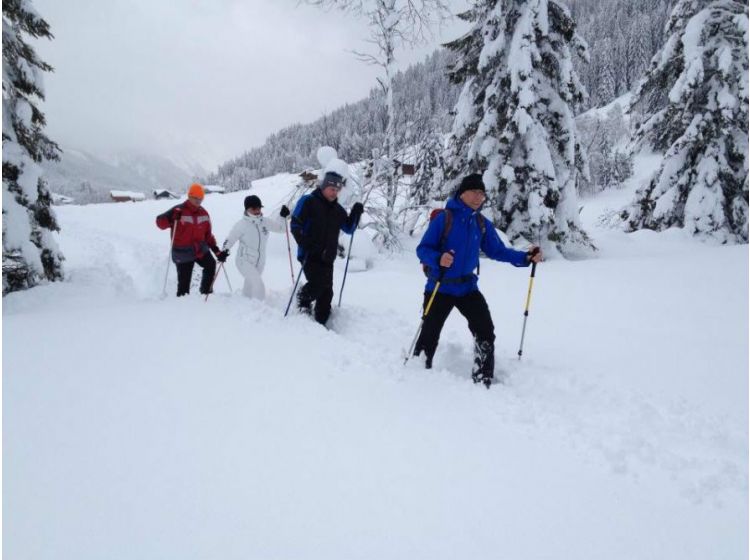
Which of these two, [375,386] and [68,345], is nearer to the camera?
[375,386]

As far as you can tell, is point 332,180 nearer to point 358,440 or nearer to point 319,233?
point 319,233

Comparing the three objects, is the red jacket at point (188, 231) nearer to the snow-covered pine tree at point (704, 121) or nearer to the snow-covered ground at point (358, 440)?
the snow-covered ground at point (358, 440)

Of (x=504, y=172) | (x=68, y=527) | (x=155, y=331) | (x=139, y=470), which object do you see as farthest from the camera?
(x=504, y=172)

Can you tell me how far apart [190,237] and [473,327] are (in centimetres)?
521

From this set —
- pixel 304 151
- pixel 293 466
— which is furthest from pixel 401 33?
pixel 304 151

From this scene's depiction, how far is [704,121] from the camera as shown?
511 inches

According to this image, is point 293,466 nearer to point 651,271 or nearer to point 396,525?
point 396,525

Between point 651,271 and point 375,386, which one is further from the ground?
point 651,271

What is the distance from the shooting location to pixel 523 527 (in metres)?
2.27

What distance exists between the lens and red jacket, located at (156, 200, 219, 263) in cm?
Answer: 712

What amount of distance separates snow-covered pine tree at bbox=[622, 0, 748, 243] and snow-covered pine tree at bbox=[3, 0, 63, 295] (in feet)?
54.5

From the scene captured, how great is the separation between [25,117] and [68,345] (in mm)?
6130

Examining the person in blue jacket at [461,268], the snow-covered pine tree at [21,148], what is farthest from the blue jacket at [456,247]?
the snow-covered pine tree at [21,148]

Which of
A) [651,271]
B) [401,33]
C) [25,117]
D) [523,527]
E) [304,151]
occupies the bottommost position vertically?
[523,527]
